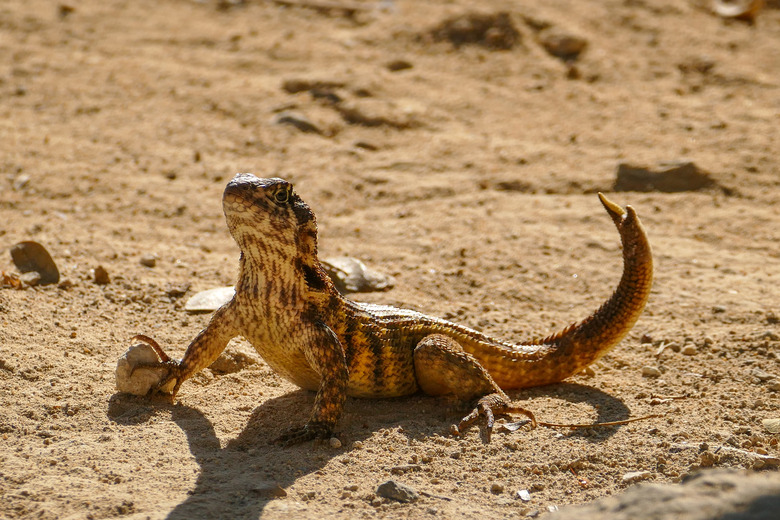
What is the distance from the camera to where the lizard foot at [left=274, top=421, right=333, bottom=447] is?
14.8ft

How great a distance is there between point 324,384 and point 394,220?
3.38 metres

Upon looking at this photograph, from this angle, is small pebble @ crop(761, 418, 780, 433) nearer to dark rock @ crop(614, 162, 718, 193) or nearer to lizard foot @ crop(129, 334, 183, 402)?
lizard foot @ crop(129, 334, 183, 402)

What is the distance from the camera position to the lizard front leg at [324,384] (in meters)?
4.53

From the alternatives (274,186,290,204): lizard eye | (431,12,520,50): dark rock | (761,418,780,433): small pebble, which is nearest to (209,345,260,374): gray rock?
(274,186,290,204): lizard eye

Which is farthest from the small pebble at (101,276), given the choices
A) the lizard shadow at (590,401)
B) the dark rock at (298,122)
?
the dark rock at (298,122)

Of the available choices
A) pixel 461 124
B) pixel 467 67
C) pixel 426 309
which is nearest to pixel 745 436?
pixel 426 309

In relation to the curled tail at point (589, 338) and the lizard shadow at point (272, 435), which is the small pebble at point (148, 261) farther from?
the curled tail at point (589, 338)

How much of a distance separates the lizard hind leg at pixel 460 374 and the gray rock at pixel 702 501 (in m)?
1.67

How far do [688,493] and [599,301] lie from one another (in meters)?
3.58

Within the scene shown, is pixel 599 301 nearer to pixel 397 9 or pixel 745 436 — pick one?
pixel 745 436

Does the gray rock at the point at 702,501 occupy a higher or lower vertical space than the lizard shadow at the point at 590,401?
higher

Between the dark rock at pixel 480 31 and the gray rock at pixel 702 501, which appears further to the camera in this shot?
the dark rock at pixel 480 31

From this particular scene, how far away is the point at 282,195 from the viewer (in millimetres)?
4551

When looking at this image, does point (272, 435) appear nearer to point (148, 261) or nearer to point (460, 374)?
point (460, 374)
